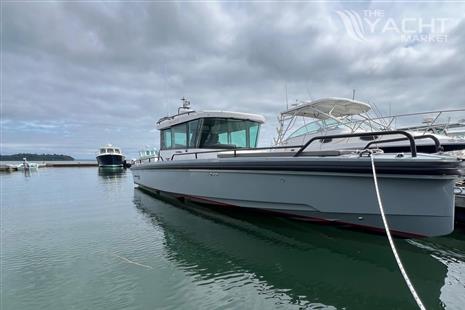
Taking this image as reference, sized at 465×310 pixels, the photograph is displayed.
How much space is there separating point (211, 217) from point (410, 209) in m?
4.13

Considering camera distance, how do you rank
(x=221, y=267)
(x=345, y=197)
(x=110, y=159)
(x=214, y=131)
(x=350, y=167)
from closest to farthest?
1. (x=221, y=267)
2. (x=350, y=167)
3. (x=345, y=197)
4. (x=214, y=131)
5. (x=110, y=159)

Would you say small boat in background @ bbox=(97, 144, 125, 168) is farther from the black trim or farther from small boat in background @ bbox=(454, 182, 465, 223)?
small boat in background @ bbox=(454, 182, 465, 223)

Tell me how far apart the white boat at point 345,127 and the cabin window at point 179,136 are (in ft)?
14.5

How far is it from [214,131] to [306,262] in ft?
15.8

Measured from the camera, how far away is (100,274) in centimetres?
380

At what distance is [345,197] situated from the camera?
4.62m

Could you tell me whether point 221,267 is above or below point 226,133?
below

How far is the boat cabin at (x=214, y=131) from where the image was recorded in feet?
26.4

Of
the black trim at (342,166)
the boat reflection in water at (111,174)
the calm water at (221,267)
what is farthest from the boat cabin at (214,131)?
the boat reflection in water at (111,174)

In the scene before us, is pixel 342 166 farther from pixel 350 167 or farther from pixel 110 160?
pixel 110 160

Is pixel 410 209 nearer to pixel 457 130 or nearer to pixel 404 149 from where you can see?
pixel 404 149

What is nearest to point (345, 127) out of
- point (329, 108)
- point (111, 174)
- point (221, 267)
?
point (329, 108)

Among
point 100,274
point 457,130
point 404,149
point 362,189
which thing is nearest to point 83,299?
point 100,274

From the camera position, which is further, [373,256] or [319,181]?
[319,181]
